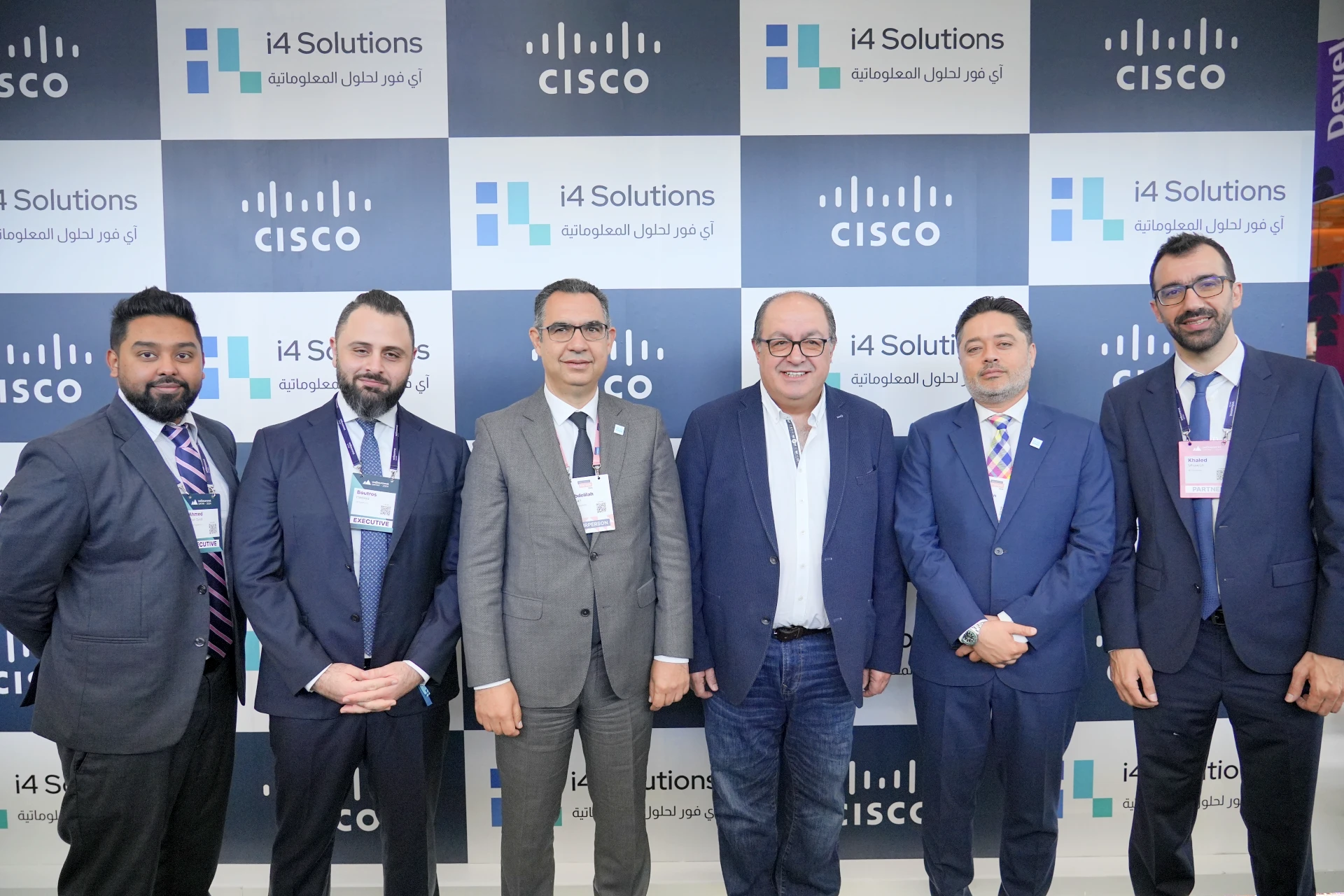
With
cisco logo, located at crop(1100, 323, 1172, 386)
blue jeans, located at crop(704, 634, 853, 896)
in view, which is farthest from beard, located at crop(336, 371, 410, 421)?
cisco logo, located at crop(1100, 323, 1172, 386)

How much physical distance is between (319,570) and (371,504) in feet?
0.75

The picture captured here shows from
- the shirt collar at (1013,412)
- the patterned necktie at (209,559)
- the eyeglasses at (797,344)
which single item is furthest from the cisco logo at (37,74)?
the shirt collar at (1013,412)

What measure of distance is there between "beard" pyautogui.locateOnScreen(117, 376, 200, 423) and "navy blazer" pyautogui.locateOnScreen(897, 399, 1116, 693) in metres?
2.13

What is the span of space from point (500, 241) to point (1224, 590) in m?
2.67

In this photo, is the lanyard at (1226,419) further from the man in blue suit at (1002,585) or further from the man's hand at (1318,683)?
the man's hand at (1318,683)

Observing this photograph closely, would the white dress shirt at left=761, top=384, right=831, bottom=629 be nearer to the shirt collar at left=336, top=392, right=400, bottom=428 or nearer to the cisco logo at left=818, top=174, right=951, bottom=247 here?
the cisco logo at left=818, top=174, right=951, bottom=247

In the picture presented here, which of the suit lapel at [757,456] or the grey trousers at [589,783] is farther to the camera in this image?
the suit lapel at [757,456]

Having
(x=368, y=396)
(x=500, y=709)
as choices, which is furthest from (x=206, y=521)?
(x=500, y=709)

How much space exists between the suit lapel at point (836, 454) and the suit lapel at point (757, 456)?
0.57ft

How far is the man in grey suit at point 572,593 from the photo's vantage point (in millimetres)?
2209

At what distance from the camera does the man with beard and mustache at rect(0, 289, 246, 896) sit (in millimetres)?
2070

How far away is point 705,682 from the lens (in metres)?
2.48

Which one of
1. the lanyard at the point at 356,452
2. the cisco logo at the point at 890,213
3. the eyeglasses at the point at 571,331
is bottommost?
the lanyard at the point at 356,452

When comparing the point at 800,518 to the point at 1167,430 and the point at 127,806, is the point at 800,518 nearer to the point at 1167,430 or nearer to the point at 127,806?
the point at 1167,430
